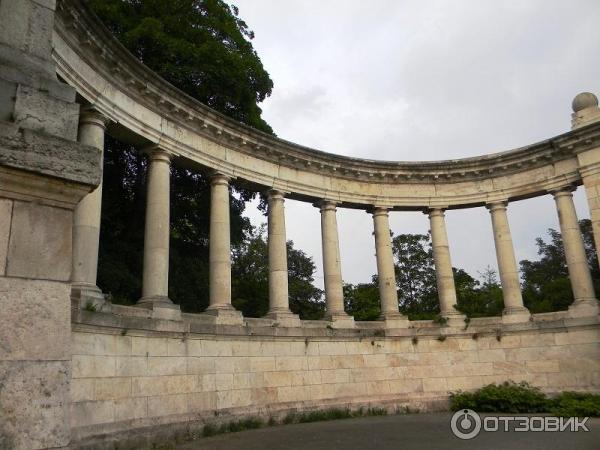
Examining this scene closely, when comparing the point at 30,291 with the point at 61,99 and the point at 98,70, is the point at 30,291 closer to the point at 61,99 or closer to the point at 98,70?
the point at 61,99

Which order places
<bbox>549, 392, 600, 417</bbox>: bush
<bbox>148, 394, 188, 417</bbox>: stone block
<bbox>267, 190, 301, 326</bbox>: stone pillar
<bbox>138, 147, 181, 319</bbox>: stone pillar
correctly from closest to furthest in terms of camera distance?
1. <bbox>148, 394, 188, 417</bbox>: stone block
2. <bbox>138, 147, 181, 319</bbox>: stone pillar
3. <bbox>549, 392, 600, 417</bbox>: bush
4. <bbox>267, 190, 301, 326</bbox>: stone pillar

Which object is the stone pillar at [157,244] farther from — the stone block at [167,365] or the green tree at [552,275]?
the green tree at [552,275]

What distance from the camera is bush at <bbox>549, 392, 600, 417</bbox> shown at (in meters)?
32.5

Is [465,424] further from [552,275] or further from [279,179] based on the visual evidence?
[552,275]

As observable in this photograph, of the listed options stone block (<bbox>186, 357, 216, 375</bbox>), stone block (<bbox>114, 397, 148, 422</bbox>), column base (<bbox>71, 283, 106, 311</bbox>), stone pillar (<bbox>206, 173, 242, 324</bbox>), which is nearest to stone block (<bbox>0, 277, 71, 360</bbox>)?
column base (<bbox>71, 283, 106, 311</bbox>)

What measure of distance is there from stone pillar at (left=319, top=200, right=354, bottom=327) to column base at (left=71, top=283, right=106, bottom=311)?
62.1 ft

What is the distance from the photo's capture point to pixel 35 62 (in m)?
8.68

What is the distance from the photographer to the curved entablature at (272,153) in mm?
26125

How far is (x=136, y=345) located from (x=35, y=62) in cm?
1890

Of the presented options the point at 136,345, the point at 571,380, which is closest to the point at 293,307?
the point at 571,380

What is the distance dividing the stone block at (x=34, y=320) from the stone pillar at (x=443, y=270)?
124ft

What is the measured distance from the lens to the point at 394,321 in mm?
40531

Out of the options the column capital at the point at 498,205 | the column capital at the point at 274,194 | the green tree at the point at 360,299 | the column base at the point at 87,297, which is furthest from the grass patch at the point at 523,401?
the green tree at the point at 360,299

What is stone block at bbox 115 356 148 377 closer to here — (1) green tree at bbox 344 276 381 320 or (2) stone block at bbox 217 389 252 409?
(2) stone block at bbox 217 389 252 409
